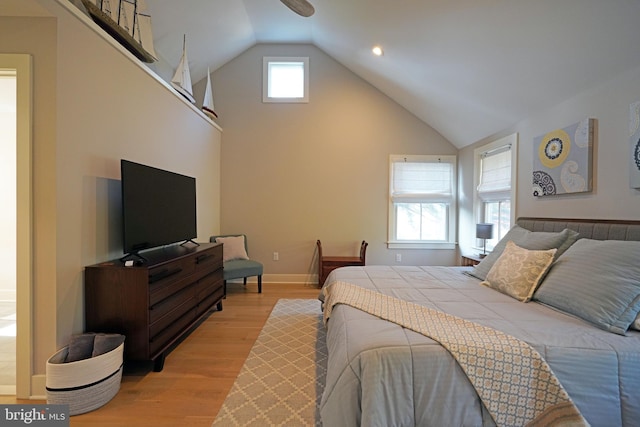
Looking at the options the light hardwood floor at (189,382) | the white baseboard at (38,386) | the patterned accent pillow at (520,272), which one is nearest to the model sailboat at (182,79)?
the light hardwood floor at (189,382)

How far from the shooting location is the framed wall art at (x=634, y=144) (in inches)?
75.7

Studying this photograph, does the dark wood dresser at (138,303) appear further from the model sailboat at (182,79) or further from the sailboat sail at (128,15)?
the model sailboat at (182,79)

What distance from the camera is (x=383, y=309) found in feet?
5.59

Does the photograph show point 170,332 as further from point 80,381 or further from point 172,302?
point 80,381

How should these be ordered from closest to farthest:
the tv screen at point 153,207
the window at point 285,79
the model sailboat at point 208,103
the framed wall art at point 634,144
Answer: the framed wall art at point 634,144, the tv screen at point 153,207, the model sailboat at point 208,103, the window at point 285,79

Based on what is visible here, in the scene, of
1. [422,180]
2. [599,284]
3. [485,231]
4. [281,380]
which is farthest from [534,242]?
[422,180]

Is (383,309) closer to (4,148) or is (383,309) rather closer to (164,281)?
(164,281)

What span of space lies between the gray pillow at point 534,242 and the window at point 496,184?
85 cm

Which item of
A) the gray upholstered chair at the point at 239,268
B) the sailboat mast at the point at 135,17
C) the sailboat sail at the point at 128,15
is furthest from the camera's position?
the gray upholstered chair at the point at 239,268

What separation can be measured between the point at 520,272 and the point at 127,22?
3.76m

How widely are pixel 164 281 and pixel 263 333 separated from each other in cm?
109

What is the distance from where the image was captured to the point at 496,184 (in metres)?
3.63

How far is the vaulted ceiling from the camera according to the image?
80.8 inches

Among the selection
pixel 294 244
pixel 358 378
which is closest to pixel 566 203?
pixel 358 378
